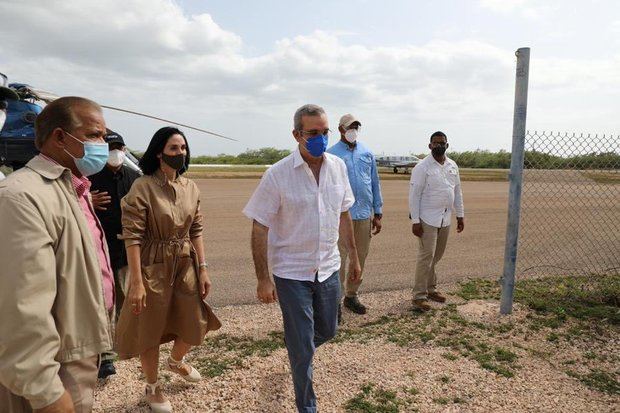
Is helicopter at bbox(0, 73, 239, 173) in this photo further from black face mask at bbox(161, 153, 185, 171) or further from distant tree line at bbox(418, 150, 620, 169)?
distant tree line at bbox(418, 150, 620, 169)

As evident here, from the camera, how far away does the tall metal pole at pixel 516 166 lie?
4879 mm

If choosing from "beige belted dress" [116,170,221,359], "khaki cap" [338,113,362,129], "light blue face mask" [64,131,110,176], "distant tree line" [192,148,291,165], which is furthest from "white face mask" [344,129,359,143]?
"distant tree line" [192,148,291,165]

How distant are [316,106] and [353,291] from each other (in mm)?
2852

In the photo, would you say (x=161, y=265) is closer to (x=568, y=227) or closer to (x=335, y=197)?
(x=335, y=197)

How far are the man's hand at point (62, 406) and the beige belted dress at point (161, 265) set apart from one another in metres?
1.52

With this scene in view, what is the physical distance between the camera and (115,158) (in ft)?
13.1

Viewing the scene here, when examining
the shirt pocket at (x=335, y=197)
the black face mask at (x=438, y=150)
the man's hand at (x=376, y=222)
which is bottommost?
the man's hand at (x=376, y=222)

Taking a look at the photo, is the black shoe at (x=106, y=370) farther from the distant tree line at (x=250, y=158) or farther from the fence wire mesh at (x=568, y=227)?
the distant tree line at (x=250, y=158)

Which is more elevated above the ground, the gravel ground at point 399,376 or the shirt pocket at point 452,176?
the shirt pocket at point 452,176

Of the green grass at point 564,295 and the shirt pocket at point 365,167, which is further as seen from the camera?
the shirt pocket at point 365,167

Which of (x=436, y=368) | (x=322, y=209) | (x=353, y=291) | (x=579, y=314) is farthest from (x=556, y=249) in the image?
(x=322, y=209)

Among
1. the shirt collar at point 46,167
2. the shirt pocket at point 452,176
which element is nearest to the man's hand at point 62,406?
the shirt collar at point 46,167

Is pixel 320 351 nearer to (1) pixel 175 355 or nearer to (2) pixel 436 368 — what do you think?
(2) pixel 436 368

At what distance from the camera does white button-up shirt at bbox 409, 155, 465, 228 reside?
5684 mm
